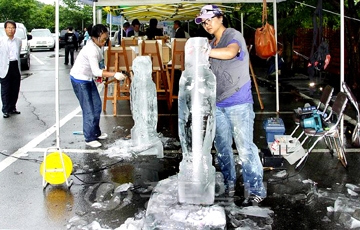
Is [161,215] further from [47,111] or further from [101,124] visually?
[47,111]

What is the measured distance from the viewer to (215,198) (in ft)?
16.7

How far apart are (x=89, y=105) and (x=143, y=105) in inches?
31.5

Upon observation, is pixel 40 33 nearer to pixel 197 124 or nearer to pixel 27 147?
pixel 27 147

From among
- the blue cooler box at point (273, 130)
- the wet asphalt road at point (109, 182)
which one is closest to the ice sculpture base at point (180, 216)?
the wet asphalt road at point (109, 182)

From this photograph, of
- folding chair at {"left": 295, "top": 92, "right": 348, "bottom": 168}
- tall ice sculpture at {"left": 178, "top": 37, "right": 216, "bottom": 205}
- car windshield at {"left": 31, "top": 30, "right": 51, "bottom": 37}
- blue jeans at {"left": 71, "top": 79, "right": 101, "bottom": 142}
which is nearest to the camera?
tall ice sculpture at {"left": 178, "top": 37, "right": 216, "bottom": 205}

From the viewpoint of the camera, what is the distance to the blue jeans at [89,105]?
7.01 m

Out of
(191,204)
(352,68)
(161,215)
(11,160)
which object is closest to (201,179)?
(191,204)

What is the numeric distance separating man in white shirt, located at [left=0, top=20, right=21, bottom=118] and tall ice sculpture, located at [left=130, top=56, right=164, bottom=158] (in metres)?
3.75

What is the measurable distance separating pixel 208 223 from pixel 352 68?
8284mm

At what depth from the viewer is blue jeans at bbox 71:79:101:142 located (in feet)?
23.0

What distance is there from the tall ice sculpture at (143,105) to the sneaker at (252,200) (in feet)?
7.64

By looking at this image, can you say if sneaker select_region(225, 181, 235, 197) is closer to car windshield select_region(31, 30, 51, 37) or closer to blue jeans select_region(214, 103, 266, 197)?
blue jeans select_region(214, 103, 266, 197)

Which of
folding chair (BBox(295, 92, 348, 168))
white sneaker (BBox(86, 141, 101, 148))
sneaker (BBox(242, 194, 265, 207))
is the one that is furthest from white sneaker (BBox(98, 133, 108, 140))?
sneaker (BBox(242, 194, 265, 207))

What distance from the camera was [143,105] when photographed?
283 inches
